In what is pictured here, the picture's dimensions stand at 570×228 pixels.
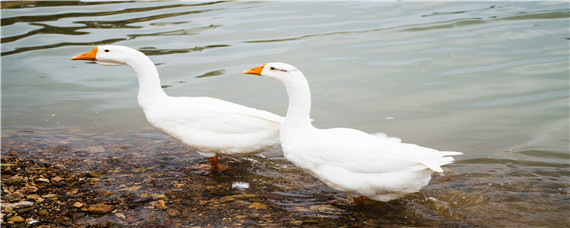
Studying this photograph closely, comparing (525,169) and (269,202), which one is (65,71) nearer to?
(269,202)

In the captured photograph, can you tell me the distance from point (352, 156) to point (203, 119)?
76.5 inches

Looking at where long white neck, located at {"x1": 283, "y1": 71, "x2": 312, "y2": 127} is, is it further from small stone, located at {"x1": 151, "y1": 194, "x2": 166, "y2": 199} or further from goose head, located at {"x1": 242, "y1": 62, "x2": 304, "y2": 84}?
small stone, located at {"x1": 151, "y1": 194, "x2": 166, "y2": 199}

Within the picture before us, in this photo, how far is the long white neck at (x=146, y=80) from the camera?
6.47m

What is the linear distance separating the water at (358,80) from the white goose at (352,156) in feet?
1.31

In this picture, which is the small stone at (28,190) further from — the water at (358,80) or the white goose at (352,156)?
the white goose at (352,156)

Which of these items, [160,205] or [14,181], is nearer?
[160,205]

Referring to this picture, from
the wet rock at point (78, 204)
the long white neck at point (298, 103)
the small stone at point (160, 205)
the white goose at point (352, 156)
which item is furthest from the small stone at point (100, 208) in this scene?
the long white neck at point (298, 103)

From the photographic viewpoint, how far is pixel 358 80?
34.3ft

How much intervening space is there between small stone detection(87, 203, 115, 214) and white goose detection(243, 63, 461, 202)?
5.86 ft

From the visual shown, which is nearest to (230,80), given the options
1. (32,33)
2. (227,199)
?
(227,199)

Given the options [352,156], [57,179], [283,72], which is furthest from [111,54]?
[352,156]

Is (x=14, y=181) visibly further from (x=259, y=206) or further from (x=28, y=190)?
(x=259, y=206)

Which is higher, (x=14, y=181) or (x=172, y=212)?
(x=14, y=181)

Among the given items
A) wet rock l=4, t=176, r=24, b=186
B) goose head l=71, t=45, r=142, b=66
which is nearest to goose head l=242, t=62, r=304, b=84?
goose head l=71, t=45, r=142, b=66
